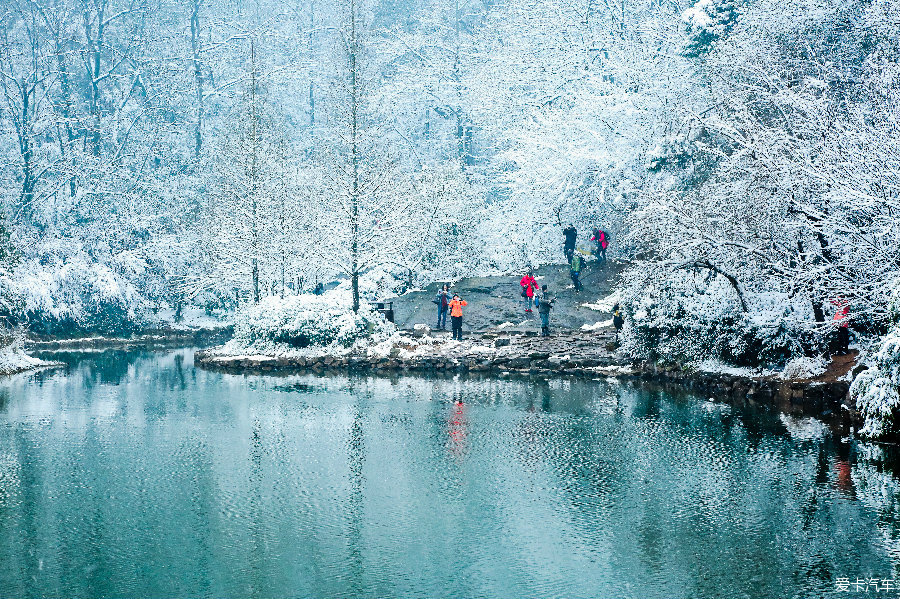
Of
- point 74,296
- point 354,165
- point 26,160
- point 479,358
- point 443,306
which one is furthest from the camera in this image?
point 26,160

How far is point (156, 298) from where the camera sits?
42844 millimetres

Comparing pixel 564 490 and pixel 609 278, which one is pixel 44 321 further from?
pixel 564 490

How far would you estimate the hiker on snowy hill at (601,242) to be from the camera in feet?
115

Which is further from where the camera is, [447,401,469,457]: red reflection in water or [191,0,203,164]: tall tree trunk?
[191,0,203,164]: tall tree trunk

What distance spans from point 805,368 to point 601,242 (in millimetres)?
16519

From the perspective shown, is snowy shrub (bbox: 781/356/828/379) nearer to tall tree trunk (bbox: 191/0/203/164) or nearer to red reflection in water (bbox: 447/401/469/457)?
red reflection in water (bbox: 447/401/469/457)

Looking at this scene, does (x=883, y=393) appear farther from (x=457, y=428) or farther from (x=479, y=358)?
(x=479, y=358)

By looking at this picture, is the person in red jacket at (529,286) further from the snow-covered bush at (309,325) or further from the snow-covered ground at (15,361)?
the snow-covered ground at (15,361)

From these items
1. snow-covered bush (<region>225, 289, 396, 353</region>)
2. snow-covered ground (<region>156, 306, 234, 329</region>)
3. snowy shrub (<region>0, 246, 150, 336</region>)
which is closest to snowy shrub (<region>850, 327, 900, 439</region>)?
snow-covered bush (<region>225, 289, 396, 353</region>)

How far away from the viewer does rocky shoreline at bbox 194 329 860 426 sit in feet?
63.5

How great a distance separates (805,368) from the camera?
19109 millimetres

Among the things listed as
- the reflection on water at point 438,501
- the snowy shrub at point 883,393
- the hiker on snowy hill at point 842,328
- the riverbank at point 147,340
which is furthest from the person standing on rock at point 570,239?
the snowy shrub at point 883,393

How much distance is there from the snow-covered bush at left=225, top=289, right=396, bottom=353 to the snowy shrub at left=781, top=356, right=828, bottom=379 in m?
12.6

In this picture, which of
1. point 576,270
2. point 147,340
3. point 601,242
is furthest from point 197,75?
point 576,270
